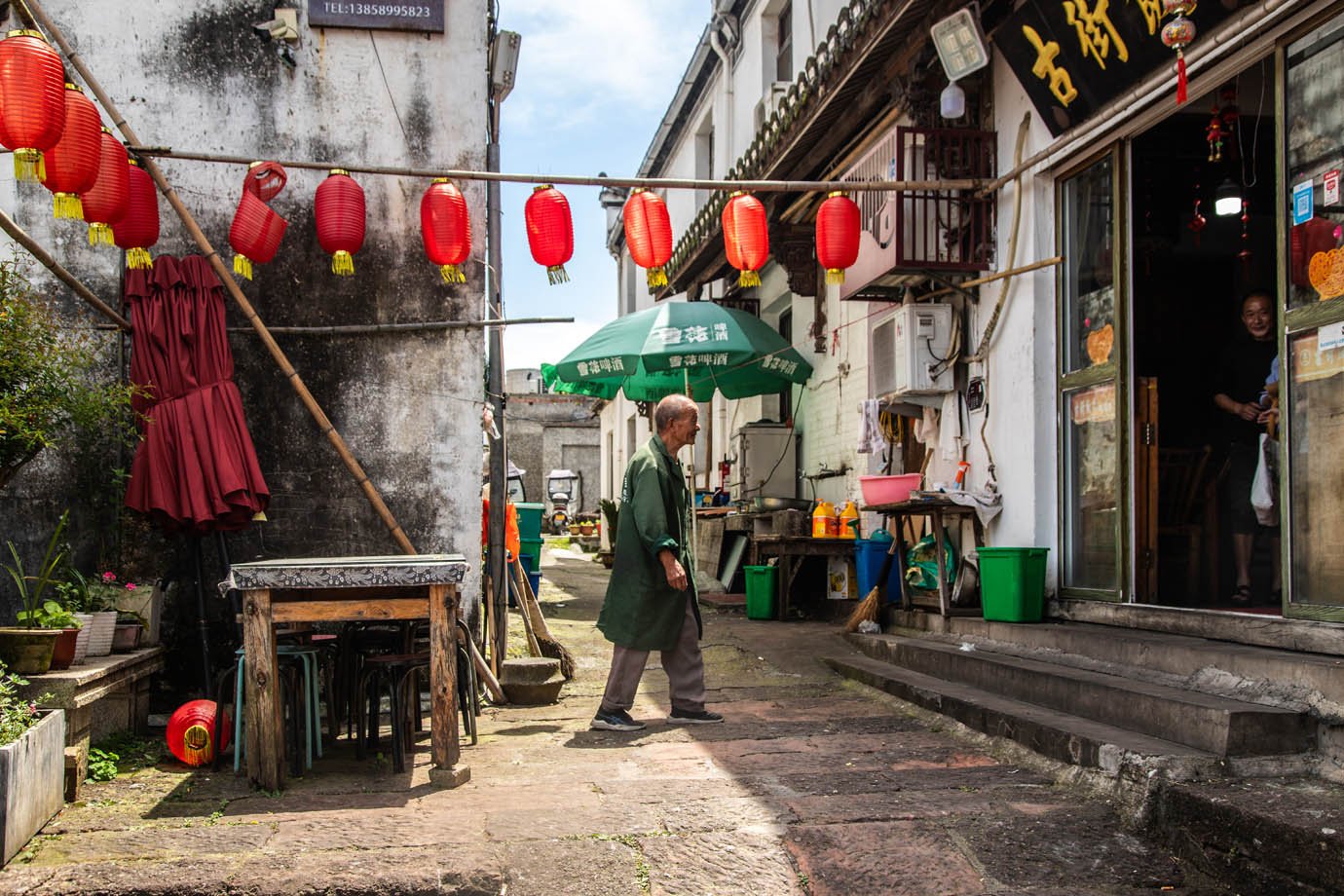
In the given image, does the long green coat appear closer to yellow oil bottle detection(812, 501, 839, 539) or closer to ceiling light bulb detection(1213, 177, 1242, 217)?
ceiling light bulb detection(1213, 177, 1242, 217)

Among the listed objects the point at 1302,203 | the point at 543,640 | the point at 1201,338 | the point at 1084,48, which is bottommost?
the point at 543,640

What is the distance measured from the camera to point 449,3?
7.13 metres

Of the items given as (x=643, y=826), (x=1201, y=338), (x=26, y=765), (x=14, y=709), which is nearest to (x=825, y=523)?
(x=1201, y=338)

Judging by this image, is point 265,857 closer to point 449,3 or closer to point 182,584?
point 182,584

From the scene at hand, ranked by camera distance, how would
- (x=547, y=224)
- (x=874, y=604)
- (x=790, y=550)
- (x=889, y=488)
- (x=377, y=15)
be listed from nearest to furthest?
Answer: (x=377, y=15)
(x=547, y=224)
(x=889, y=488)
(x=874, y=604)
(x=790, y=550)

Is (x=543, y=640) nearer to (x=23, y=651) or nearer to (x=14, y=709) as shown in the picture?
(x=23, y=651)

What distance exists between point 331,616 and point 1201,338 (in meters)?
6.58

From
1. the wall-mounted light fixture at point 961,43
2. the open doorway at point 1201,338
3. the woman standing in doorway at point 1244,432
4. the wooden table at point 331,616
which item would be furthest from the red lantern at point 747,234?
the wooden table at point 331,616

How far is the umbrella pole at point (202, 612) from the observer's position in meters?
6.35

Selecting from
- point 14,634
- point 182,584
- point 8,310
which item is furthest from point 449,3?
point 14,634

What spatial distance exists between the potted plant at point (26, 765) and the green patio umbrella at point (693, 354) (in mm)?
7625

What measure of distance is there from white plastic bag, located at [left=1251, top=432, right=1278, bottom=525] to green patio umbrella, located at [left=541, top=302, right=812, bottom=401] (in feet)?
19.5

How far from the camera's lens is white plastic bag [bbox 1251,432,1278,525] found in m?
6.25

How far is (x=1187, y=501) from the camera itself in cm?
748
